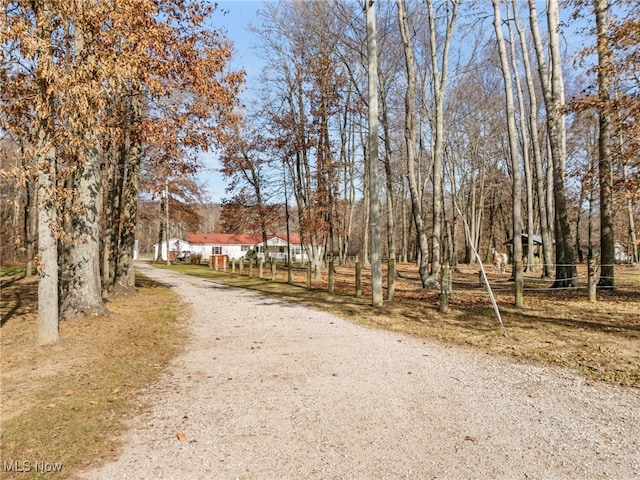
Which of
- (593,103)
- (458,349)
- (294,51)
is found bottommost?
(458,349)

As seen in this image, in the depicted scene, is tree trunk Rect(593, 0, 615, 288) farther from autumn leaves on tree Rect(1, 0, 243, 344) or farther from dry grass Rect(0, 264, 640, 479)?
autumn leaves on tree Rect(1, 0, 243, 344)

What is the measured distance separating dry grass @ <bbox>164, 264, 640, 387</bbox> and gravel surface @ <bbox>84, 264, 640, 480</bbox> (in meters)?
0.67

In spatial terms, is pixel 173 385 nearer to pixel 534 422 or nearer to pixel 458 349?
pixel 534 422

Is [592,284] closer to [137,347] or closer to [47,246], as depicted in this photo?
[137,347]

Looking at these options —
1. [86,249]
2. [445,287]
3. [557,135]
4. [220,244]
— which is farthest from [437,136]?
[220,244]

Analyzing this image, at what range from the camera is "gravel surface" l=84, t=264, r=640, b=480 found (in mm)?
2975

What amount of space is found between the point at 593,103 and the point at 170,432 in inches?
362

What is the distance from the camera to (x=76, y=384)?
480cm

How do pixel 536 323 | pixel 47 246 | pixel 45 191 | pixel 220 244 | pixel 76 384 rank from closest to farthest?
pixel 76 384
pixel 45 191
pixel 47 246
pixel 536 323
pixel 220 244

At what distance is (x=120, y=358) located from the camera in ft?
19.5

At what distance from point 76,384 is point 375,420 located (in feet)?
11.2

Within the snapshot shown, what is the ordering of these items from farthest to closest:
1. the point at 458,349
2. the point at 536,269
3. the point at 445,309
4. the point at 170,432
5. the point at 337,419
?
the point at 536,269 < the point at 445,309 < the point at 458,349 < the point at 337,419 < the point at 170,432

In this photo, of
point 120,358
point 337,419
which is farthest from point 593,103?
point 120,358

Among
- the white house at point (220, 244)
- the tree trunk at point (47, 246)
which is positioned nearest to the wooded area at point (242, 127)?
the tree trunk at point (47, 246)
